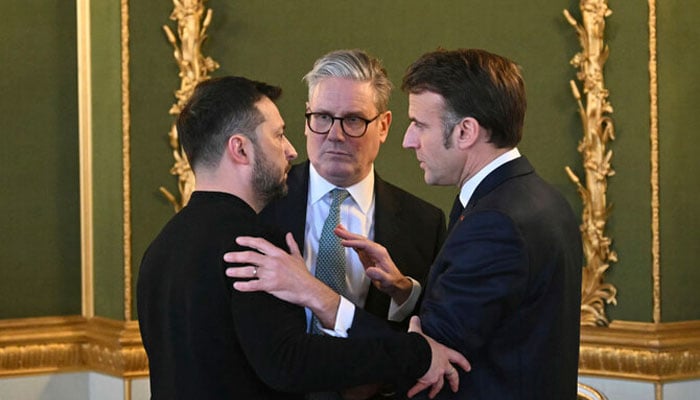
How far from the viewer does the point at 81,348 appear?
443 centimetres

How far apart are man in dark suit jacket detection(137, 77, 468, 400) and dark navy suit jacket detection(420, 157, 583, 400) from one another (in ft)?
0.21

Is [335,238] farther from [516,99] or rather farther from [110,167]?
[110,167]

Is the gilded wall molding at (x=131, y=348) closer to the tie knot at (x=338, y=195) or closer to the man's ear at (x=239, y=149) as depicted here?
the tie knot at (x=338, y=195)

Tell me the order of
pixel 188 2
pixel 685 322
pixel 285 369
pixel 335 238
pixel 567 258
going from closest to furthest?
pixel 285 369 → pixel 567 258 → pixel 335 238 → pixel 685 322 → pixel 188 2

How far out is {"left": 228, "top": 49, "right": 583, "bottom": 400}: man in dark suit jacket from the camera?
2.35 metres

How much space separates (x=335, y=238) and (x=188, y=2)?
5.57ft

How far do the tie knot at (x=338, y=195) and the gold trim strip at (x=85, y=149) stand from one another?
5.54 feet

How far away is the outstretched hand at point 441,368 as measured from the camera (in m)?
2.39

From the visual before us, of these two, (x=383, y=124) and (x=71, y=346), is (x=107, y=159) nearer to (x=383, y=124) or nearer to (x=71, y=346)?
(x=71, y=346)

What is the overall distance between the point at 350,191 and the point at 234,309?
921mm

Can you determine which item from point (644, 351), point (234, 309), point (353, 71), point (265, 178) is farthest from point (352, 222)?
point (644, 351)

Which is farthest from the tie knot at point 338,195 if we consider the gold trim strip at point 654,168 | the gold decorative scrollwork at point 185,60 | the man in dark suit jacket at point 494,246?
the gold trim strip at point 654,168

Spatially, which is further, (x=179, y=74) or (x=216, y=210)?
(x=179, y=74)

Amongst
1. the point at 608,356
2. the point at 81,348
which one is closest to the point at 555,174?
the point at 608,356
